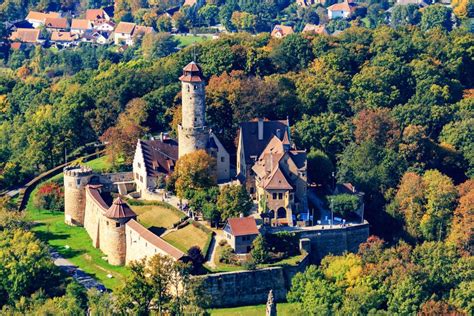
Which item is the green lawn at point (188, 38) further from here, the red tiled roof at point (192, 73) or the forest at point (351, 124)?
the red tiled roof at point (192, 73)

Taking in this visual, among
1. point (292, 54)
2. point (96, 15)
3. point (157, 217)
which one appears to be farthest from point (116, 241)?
point (96, 15)

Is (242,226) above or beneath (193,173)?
beneath

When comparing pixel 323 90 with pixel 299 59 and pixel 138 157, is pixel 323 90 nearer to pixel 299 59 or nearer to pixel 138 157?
pixel 299 59

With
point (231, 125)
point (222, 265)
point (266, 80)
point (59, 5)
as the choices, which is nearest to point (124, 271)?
point (222, 265)

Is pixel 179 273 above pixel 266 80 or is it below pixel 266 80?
below

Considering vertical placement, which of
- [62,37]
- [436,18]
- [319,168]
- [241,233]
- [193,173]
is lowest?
[241,233]

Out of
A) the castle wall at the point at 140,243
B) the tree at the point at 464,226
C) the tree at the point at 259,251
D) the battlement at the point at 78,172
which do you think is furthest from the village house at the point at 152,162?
the tree at the point at 464,226

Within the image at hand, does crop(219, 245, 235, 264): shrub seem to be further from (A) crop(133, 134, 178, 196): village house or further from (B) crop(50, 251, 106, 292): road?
(A) crop(133, 134, 178, 196): village house

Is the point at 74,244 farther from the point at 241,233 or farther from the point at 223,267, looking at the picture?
the point at 241,233
